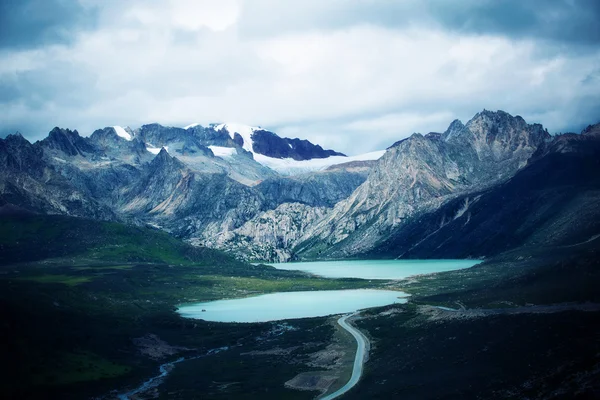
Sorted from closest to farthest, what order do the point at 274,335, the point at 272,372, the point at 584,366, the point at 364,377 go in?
the point at 584,366 < the point at 364,377 < the point at 272,372 < the point at 274,335

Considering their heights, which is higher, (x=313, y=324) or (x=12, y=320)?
(x=12, y=320)

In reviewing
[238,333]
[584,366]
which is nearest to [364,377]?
[584,366]

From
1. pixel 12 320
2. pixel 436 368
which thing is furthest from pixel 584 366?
pixel 12 320

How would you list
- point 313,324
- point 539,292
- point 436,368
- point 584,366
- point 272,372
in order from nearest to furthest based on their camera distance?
point 584,366
point 436,368
point 272,372
point 539,292
point 313,324

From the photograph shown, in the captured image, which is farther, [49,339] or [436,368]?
[49,339]

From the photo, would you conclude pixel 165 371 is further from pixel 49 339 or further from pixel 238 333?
pixel 238 333

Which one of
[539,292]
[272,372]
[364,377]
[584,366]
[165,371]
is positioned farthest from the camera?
Result: [539,292]

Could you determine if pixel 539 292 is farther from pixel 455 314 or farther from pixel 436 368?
pixel 436 368
